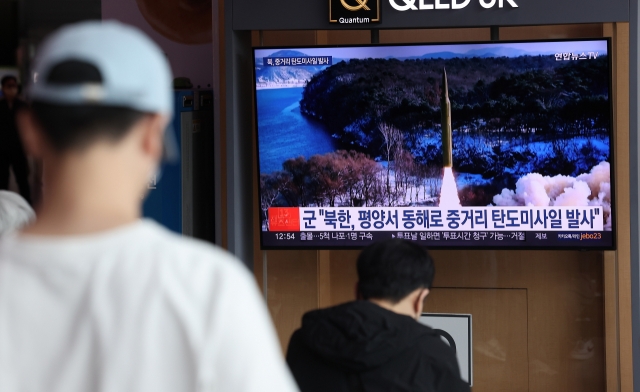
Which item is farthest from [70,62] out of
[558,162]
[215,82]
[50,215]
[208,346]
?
[215,82]

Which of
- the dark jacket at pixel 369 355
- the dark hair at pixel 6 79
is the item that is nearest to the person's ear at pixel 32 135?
the dark jacket at pixel 369 355

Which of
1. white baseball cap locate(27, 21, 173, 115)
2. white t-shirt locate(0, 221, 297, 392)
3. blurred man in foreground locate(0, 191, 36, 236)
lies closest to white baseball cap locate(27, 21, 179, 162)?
white baseball cap locate(27, 21, 173, 115)

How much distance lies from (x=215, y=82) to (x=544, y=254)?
2040mm

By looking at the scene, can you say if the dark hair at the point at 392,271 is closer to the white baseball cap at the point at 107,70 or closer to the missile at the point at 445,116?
the white baseball cap at the point at 107,70

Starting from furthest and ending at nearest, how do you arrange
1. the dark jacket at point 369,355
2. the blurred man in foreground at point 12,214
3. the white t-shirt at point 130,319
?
the blurred man in foreground at point 12,214, the dark jacket at point 369,355, the white t-shirt at point 130,319

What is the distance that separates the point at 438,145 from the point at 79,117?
11.8ft

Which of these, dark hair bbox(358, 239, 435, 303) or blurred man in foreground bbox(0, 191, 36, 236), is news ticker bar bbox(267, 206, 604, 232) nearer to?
blurred man in foreground bbox(0, 191, 36, 236)

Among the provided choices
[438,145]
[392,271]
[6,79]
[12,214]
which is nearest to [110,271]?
[392,271]

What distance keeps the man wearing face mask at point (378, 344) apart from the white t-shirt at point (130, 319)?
1356 mm

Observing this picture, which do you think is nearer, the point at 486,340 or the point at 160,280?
the point at 160,280

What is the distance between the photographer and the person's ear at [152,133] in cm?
90

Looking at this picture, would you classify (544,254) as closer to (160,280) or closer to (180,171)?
(180,171)

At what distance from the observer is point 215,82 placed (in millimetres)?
4891

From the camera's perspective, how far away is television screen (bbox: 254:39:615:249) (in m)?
4.28
